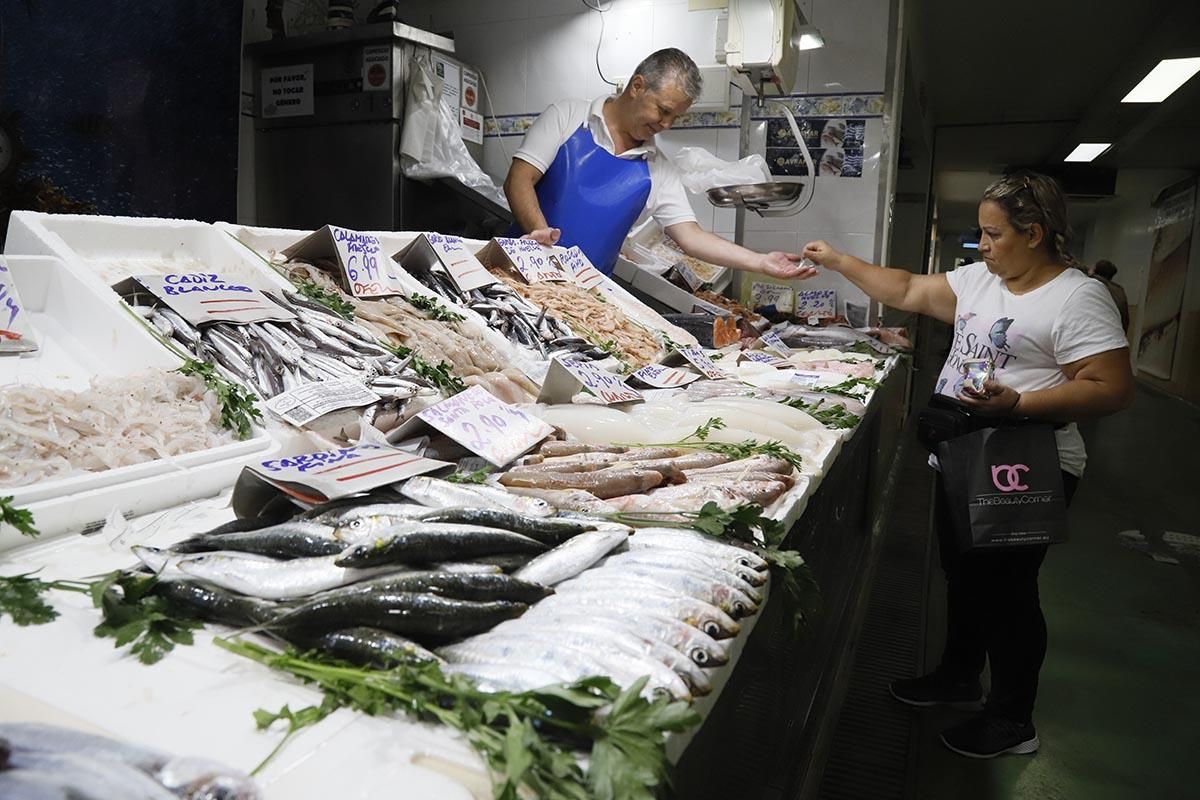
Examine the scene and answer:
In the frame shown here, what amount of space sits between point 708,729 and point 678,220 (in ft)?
15.4

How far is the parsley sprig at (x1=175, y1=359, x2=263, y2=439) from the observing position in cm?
190

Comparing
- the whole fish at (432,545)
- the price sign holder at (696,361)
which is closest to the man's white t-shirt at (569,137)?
the price sign holder at (696,361)

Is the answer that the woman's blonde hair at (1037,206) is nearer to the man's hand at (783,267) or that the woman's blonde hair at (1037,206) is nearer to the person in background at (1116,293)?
the person in background at (1116,293)

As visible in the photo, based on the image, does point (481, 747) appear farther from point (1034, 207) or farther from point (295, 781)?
point (1034, 207)

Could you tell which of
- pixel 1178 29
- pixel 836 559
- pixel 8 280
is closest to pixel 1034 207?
pixel 836 559

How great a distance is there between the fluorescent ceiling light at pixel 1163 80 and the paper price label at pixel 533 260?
9.92 metres

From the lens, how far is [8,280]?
212cm

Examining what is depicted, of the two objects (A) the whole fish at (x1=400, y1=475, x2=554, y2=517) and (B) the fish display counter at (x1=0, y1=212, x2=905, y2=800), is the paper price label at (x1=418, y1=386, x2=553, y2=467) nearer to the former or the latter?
(B) the fish display counter at (x1=0, y1=212, x2=905, y2=800)

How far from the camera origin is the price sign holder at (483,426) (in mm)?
1870

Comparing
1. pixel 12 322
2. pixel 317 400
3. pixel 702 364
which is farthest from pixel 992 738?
pixel 12 322

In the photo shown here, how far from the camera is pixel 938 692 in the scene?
3.50 m

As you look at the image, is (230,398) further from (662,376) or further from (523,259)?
(523,259)

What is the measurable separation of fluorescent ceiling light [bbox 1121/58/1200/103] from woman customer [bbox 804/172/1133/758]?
9519 millimetres

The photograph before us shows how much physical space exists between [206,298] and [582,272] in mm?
2267
